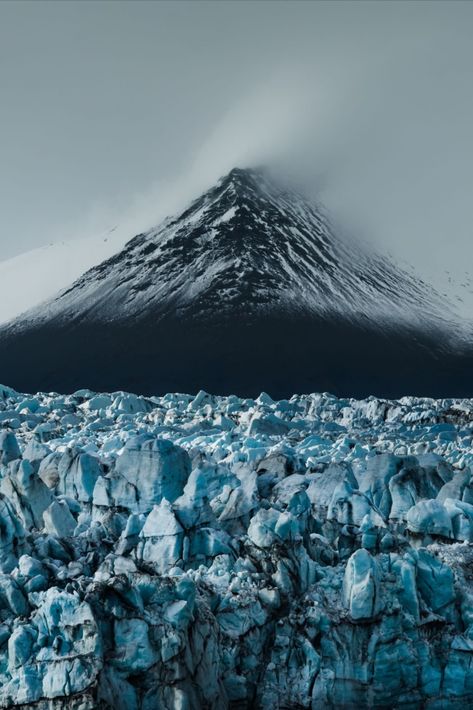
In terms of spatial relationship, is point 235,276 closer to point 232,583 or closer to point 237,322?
point 237,322

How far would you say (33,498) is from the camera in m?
31.6

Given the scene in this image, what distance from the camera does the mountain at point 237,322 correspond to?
148125 mm

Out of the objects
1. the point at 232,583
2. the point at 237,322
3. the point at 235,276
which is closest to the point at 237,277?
the point at 235,276

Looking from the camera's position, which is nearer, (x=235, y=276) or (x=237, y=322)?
(x=237, y=322)

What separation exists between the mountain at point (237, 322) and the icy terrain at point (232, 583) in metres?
106

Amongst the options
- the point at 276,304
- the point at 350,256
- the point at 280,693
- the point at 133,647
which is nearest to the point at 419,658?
the point at 280,693

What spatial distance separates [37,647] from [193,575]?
562cm

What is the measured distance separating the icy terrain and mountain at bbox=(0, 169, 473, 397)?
10593 centimetres

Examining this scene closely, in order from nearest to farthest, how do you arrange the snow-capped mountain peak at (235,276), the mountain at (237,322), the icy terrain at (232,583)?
the icy terrain at (232,583) → the mountain at (237,322) → the snow-capped mountain peak at (235,276)

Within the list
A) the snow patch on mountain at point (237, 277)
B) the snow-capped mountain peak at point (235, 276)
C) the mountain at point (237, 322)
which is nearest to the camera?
the mountain at point (237, 322)

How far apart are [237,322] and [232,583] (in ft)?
463

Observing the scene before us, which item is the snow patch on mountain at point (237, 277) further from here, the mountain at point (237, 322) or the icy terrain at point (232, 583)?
the icy terrain at point (232, 583)

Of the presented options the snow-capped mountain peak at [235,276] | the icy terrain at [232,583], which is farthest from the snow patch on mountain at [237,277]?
the icy terrain at [232,583]

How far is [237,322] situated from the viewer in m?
165
